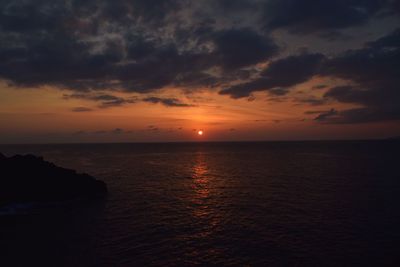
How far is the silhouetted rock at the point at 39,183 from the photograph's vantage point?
48875 mm

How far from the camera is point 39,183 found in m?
52.3

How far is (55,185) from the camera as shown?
53062 millimetres

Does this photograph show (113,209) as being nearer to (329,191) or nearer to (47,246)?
(47,246)

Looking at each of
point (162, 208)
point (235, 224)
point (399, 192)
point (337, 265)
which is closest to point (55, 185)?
point (162, 208)

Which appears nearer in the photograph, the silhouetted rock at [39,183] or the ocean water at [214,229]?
the ocean water at [214,229]

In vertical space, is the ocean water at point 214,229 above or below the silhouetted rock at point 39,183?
below

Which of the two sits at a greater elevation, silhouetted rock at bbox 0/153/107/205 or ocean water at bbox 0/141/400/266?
silhouetted rock at bbox 0/153/107/205

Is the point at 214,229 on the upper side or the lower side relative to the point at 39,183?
lower

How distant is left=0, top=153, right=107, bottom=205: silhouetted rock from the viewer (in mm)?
48875

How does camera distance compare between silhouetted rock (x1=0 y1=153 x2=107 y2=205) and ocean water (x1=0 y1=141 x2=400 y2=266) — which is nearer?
ocean water (x1=0 y1=141 x2=400 y2=266)

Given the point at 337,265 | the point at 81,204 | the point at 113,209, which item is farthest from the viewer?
the point at 81,204

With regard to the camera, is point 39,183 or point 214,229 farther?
point 39,183

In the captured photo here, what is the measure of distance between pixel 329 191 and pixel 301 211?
1814cm

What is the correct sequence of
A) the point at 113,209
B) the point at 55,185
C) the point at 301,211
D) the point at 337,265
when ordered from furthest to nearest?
the point at 55,185
the point at 113,209
the point at 301,211
the point at 337,265
